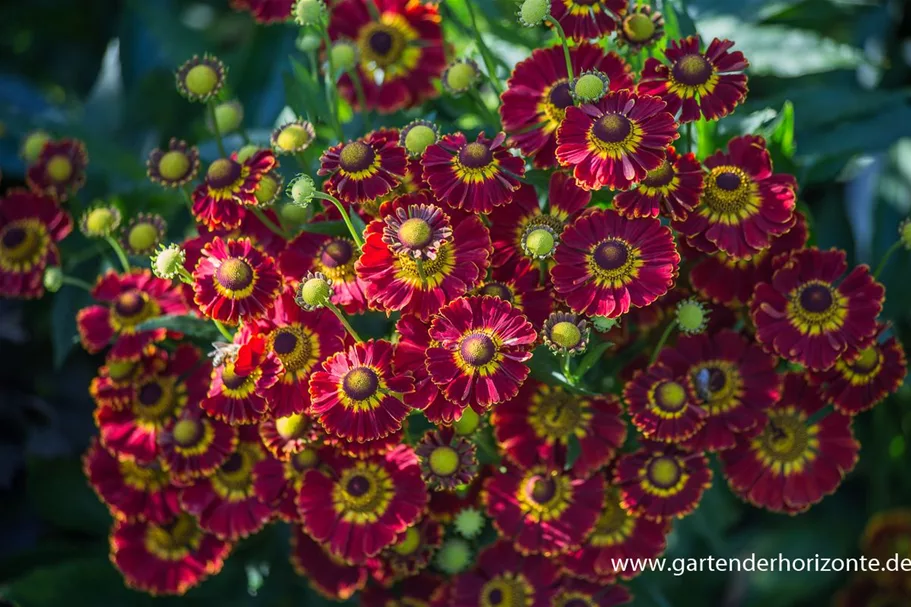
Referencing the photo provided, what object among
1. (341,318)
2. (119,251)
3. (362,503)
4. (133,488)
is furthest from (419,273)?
(133,488)

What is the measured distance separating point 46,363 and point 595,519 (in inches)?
40.0

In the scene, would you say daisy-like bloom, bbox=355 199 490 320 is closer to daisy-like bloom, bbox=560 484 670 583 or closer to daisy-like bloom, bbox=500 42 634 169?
daisy-like bloom, bbox=500 42 634 169

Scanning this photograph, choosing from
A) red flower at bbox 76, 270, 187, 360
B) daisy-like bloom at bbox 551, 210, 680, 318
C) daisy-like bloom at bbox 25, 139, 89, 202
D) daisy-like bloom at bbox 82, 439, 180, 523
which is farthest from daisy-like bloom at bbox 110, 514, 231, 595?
daisy-like bloom at bbox 551, 210, 680, 318

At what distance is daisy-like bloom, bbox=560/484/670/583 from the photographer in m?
1.11

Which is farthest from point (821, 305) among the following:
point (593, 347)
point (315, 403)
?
point (315, 403)

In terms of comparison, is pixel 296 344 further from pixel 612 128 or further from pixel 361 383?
pixel 612 128

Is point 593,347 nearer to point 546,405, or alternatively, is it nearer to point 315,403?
point 546,405

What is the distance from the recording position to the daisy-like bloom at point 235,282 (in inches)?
38.6

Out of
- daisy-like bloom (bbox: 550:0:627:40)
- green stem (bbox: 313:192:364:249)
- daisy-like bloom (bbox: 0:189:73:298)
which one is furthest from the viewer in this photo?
daisy-like bloom (bbox: 0:189:73:298)

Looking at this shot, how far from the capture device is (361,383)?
36.8 inches

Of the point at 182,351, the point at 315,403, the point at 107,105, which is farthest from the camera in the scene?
the point at 107,105

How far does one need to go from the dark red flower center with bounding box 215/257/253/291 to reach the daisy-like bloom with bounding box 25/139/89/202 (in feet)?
1.50

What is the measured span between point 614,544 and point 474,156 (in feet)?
1.61

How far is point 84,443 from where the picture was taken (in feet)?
5.04
